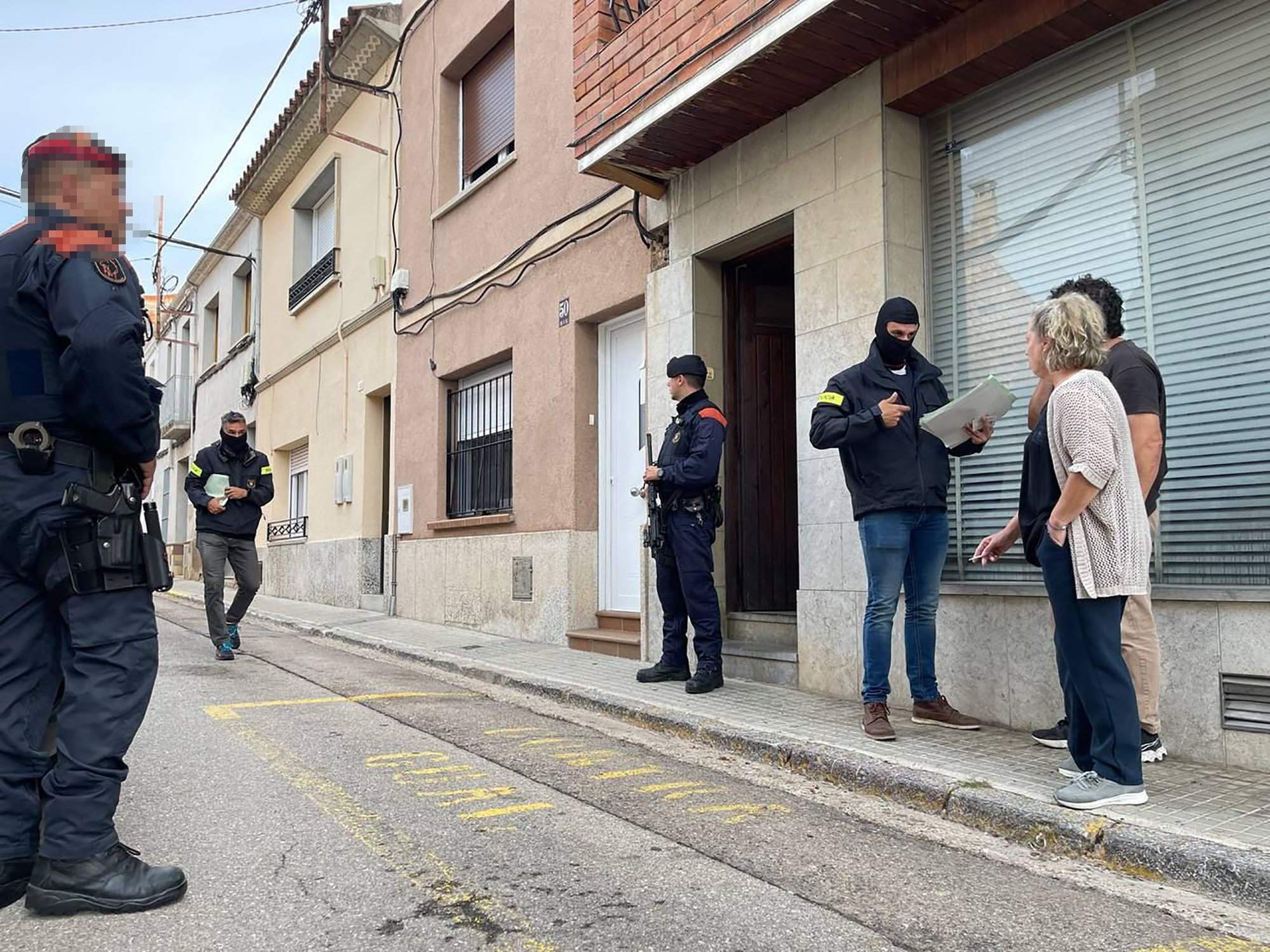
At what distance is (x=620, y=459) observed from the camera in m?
8.55

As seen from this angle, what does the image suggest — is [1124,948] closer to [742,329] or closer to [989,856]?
[989,856]

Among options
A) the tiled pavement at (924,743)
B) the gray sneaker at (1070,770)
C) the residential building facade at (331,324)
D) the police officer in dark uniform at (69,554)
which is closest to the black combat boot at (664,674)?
the tiled pavement at (924,743)

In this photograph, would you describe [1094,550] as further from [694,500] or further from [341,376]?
[341,376]

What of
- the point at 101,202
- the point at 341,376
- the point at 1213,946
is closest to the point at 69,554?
the point at 101,202

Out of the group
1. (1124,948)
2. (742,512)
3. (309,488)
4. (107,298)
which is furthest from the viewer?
(309,488)

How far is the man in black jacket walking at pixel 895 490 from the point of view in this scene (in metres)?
4.80

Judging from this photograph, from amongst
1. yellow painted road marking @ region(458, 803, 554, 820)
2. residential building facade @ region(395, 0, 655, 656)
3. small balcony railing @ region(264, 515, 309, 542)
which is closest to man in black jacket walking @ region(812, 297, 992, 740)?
yellow painted road marking @ region(458, 803, 554, 820)

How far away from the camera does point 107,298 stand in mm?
2836

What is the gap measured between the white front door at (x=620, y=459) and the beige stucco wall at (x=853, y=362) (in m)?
0.94

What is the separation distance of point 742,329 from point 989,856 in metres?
4.60

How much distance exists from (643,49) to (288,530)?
1205 cm

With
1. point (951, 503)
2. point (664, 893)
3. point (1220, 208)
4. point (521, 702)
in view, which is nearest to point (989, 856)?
point (664, 893)

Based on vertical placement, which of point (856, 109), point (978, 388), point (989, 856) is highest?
point (856, 109)

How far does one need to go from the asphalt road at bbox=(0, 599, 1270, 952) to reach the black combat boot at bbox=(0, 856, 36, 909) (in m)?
0.07
